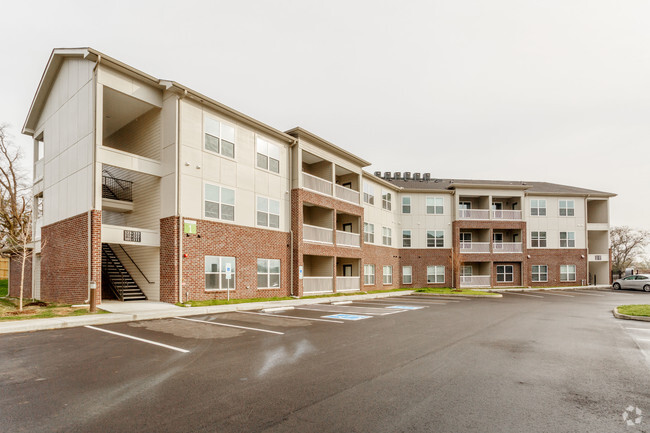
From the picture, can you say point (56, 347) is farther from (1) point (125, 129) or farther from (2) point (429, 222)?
(2) point (429, 222)

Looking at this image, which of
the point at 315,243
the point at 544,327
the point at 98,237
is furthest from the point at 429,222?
the point at 98,237

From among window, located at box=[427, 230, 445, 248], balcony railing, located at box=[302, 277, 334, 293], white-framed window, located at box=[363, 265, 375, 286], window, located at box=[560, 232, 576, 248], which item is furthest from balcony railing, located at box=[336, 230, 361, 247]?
window, located at box=[560, 232, 576, 248]

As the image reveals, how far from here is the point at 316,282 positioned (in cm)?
2447

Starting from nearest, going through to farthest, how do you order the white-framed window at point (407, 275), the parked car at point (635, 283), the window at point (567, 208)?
the parked car at point (635, 283), the white-framed window at point (407, 275), the window at point (567, 208)

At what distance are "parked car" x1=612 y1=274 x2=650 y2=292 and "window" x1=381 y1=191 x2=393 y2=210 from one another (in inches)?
940

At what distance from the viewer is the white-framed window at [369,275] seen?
3161 cm

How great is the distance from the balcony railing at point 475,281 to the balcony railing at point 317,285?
17096 mm

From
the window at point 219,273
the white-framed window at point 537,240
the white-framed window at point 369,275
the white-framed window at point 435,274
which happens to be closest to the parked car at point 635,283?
the white-framed window at point 537,240

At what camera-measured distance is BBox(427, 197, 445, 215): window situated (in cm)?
3791

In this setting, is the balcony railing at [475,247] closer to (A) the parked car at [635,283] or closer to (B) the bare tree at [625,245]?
(A) the parked car at [635,283]

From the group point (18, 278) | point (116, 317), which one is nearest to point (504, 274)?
point (116, 317)

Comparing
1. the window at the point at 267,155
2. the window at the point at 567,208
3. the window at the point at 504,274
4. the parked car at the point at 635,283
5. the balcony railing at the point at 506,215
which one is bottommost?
the parked car at the point at 635,283

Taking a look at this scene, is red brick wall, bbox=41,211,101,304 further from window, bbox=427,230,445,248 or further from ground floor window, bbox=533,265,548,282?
ground floor window, bbox=533,265,548,282

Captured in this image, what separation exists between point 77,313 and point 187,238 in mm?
5238
